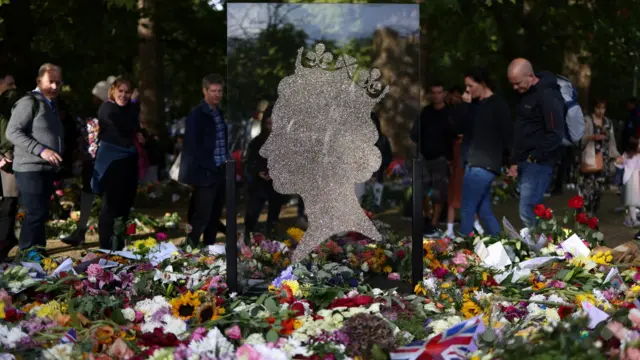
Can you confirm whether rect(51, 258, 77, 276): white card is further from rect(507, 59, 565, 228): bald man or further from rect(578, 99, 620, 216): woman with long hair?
rect(578, 99, 620, 216): woman with long hair

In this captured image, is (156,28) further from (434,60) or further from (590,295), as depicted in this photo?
(590,295)

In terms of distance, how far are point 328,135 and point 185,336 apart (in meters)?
1.69

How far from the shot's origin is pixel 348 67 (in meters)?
6.09

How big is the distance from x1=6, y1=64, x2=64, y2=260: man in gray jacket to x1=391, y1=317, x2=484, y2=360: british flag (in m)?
4.34

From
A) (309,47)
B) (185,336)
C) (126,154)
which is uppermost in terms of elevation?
(309,47)

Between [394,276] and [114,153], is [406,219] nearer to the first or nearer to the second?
[394,276]

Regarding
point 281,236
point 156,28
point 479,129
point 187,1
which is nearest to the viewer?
point 281,236

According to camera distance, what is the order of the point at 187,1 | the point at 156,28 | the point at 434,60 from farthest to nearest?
1. the point at 434,60
2. the point at 187,1
3. the point at 156,28

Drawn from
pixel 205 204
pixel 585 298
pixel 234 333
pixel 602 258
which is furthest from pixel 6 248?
pixel 585 298

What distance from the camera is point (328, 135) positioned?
20.0ft

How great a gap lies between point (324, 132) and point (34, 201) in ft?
10.4

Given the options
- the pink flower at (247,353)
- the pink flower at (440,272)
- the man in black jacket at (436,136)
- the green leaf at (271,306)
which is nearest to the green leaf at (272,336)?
the pink flower at (247,353)

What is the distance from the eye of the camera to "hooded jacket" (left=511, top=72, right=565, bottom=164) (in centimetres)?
845

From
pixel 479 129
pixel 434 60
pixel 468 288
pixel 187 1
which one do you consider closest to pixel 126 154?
pixel 479 129
